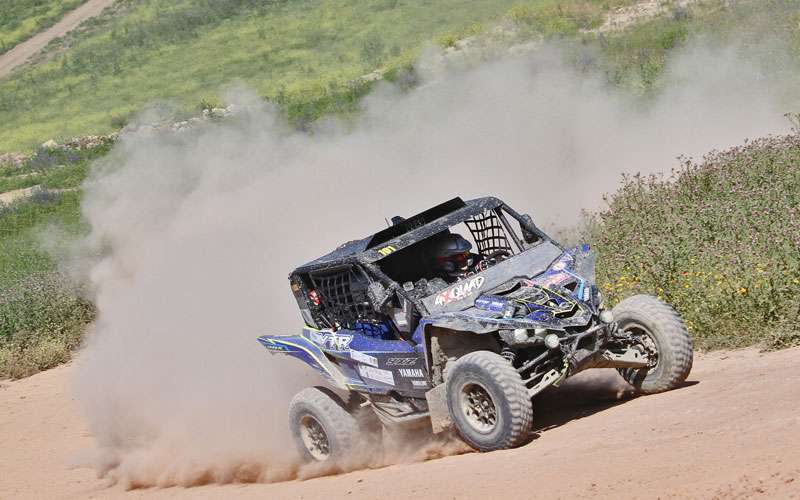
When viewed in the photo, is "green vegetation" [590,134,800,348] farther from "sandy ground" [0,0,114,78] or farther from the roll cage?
"sandy ground" [0,0,114,78]

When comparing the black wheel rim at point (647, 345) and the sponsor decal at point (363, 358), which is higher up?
the sponsor decal at point (363, 358)

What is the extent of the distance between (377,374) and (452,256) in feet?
4.47

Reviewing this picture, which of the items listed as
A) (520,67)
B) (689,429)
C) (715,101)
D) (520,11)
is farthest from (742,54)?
(689,429)

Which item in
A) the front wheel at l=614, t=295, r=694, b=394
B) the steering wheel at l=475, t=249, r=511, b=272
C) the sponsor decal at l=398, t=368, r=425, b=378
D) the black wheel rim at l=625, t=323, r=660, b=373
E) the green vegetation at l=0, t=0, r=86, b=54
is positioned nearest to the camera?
the front wheel at l=614, t=295, r=694, b=394

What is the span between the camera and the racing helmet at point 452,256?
9812 millimetres

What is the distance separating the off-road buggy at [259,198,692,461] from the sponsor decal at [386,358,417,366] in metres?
0.01

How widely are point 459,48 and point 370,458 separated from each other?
22562 mm

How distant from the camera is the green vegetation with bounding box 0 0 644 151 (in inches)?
1433

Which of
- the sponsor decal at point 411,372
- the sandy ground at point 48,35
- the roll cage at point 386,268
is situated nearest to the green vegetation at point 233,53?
the sandy ground at point 48,35

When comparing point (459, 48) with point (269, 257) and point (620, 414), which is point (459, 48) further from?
point (620, 414)

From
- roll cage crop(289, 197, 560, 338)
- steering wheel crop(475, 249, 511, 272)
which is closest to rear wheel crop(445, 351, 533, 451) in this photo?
roll cage crop(289, 197, 560, 338)

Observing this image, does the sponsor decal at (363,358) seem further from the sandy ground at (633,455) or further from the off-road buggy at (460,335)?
the sandy ground at (633,455)

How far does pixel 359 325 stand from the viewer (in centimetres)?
962

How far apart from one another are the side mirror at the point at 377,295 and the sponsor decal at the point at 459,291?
44cm
